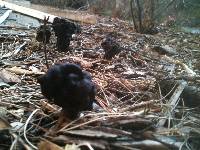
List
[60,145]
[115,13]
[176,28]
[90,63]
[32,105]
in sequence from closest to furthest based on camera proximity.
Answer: [60,145] < [32,105] < [90,63] < [176,28] < [115,13]

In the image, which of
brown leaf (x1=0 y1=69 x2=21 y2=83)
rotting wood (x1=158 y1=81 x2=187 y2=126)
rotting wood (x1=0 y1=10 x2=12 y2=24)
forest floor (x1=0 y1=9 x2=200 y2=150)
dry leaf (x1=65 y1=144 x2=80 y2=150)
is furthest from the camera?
rotting wood (x1=0 y1=10 x2=12 y2=24)

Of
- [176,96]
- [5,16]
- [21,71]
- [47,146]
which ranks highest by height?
[5,16]

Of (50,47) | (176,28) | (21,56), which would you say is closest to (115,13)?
(176,28)

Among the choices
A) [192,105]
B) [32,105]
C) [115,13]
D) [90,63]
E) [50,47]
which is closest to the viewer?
[32,105]

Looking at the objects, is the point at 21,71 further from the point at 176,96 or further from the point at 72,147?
the point at 72,147

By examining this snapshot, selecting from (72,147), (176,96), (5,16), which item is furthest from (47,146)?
(5,16)

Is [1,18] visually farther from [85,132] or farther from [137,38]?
[85,132]

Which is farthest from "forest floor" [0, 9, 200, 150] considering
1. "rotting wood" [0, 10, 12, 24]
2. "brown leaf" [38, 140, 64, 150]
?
"rotting wood" [0, 10, 12, 24]

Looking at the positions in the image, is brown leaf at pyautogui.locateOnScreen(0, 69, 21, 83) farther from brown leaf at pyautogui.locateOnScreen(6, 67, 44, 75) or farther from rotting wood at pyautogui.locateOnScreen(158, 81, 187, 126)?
rotting wood at pyautogui.locateOnScreen(158, 81, 187, 126)
